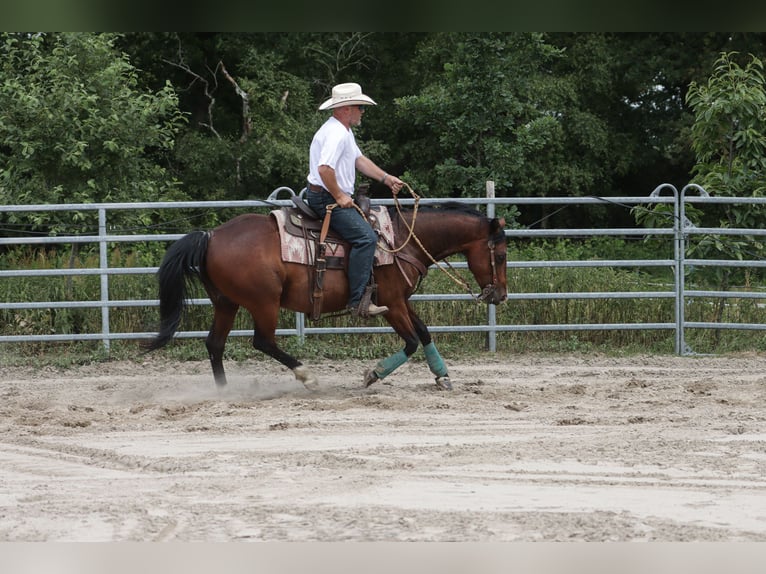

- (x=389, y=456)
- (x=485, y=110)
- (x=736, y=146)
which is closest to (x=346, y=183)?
(x=389, y=456)

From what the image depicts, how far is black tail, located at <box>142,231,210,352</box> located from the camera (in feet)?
24.1

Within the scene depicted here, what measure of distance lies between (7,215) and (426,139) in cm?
1169

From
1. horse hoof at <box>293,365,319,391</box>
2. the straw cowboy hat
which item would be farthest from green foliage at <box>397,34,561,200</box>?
horse hoof at <box>293,365,319,391</box>

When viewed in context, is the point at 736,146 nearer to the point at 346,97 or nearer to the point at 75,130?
the point at 346,97

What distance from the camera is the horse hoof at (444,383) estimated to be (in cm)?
785

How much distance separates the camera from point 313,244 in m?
7.47

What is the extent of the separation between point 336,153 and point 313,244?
73 centimetres

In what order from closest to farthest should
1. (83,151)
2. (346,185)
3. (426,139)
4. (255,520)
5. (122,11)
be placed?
1. (122,11)
2. (255,520)
3. (346,185)
4. (83,151)
5. (426,139)

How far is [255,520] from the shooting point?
392cm

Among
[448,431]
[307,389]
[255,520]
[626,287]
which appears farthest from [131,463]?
[626,287]

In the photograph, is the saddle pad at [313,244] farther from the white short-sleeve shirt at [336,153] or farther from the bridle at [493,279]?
the bridle at [493,279]

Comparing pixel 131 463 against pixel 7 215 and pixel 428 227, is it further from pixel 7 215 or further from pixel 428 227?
pixel 7 215

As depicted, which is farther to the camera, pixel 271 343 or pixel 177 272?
pixel 271 343

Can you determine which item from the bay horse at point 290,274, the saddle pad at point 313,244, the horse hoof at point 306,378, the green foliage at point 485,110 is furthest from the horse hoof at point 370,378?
the green foliage at point 485,110
